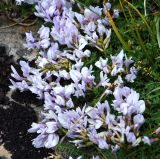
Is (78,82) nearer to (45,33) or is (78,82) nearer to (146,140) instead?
(45,33)


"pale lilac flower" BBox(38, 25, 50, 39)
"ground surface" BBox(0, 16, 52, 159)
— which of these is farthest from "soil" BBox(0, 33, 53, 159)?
"pale lilac flower" BBox(38, 25, 50, 39)

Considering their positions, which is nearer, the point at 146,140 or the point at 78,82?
the point at 146,140

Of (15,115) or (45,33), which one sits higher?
(45,33)

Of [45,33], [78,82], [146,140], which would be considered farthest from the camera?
[45,33]

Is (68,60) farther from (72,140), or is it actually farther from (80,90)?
(72,140)

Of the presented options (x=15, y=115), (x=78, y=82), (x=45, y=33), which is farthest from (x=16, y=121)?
(x=45, y=33)

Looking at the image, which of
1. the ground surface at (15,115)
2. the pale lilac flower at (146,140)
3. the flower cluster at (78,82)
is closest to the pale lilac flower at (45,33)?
the flower cluster at (78,82)

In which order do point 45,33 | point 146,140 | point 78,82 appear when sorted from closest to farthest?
point 146,140 < point 78,82 < point 45,33

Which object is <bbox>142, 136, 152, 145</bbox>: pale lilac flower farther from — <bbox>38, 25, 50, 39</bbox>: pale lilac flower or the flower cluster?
<bbox>38, 25, 50, 39</bbox>: pale lilac flower
